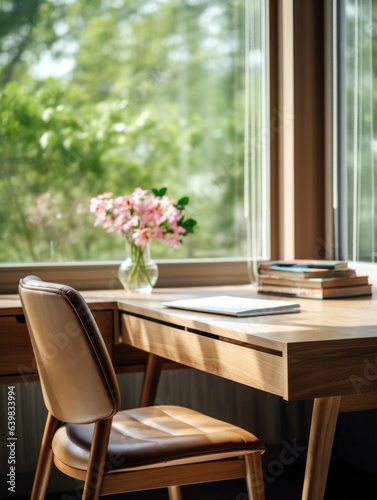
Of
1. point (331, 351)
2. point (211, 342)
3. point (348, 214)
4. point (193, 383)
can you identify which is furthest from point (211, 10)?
point (331, 351)

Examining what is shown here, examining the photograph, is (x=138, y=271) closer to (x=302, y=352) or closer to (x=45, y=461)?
(x=45, y=461)

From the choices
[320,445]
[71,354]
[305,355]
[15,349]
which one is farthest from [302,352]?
[15,349]

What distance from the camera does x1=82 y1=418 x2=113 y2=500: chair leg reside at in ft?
5.18

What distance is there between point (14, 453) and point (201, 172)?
1.24 metres

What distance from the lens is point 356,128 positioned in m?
2.79

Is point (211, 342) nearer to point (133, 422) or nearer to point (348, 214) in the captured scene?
point (133, 422)

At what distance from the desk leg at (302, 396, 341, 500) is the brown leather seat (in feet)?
0.61

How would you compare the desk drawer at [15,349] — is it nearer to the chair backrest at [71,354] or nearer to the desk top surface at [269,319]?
the desk top surface at [269,319]

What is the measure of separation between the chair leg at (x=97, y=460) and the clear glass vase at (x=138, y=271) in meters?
1.02

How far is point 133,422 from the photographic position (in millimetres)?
1915

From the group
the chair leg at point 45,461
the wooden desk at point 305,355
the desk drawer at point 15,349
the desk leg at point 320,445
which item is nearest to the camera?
the wooden desk at point 305,355

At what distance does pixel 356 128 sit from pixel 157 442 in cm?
150

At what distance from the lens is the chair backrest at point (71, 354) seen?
1558 millimetres

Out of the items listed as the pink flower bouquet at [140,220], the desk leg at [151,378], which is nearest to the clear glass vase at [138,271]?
the pink flower bouquet at [140,220]
